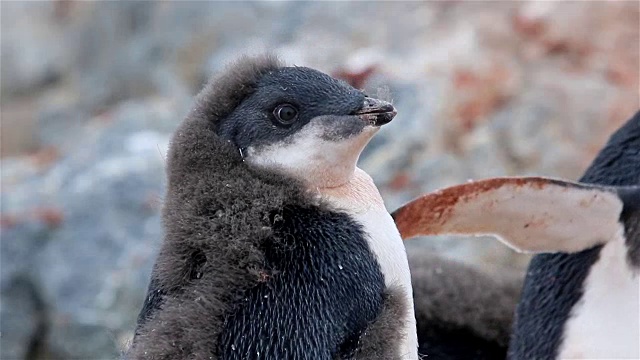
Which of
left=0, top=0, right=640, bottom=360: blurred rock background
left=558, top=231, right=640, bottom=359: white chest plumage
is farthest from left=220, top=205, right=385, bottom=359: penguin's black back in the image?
left=0, top=0, right=640, bottom=360: blurred rock background

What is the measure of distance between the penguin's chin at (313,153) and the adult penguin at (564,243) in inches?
16.5

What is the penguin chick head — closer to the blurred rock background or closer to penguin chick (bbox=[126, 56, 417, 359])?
penguin chick (bbox=[126, 56, 417, 359])

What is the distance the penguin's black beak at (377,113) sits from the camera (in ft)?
4.17

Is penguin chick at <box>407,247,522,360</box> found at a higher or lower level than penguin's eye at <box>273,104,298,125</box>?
higher

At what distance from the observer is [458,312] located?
2035 millimetres

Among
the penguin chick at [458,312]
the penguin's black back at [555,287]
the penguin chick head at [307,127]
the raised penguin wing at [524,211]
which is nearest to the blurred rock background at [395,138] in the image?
the penguin chick at [458,312]

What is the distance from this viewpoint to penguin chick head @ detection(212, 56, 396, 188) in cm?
127

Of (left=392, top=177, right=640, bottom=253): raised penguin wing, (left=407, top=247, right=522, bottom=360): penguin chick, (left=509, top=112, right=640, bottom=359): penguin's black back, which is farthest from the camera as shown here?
(left=407, top=247, right=522, bottom=360): penguin chick

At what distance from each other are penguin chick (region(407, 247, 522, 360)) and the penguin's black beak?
78 cm

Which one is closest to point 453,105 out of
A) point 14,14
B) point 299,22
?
point 299,22

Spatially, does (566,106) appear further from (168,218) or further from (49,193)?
(168,218)

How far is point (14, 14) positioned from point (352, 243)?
6561mm

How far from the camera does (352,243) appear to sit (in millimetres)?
1254

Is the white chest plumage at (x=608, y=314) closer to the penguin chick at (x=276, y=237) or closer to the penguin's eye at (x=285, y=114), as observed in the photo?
the penguin chick at (x=276, y=237)
